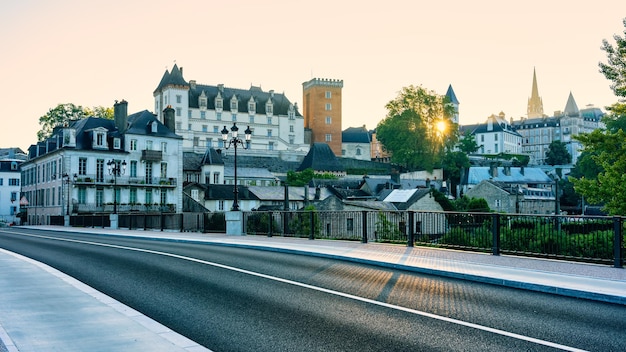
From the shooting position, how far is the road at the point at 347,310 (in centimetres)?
715

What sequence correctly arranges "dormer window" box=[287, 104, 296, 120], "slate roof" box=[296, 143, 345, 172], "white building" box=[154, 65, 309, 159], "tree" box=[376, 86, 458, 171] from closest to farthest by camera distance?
"tree" box=[376, 86, 458, 171], "slate roof" box=[296, 143, 345, 172], "white building" box=[154, 65, 309, 159], "dormer window" box=[287, 104, 296, 120]

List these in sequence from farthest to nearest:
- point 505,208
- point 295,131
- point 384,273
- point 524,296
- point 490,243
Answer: point 295,131 < point 505,208 < point 490,243 < point 384,273 < point 524,296

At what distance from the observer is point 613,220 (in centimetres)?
1338

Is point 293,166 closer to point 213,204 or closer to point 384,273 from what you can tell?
point 213,204

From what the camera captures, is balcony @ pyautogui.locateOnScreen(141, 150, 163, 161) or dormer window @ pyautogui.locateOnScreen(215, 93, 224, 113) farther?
dormer window @ pyautogui.locateOnScreen(215, 93, 224, 113)

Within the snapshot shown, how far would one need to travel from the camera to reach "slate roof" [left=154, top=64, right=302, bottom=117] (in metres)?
112

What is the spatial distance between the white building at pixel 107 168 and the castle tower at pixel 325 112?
199 ft

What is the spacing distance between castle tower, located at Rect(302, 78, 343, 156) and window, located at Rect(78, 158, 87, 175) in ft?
237

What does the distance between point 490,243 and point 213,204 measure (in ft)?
192

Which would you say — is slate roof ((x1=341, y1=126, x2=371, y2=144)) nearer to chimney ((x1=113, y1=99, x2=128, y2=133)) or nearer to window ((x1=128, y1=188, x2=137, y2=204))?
chimney ((x1=113, y1=99, x2=128, y2=133))

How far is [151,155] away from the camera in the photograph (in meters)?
66.4

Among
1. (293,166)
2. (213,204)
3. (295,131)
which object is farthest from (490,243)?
(295,131)

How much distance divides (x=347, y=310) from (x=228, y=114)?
11153 centimetres

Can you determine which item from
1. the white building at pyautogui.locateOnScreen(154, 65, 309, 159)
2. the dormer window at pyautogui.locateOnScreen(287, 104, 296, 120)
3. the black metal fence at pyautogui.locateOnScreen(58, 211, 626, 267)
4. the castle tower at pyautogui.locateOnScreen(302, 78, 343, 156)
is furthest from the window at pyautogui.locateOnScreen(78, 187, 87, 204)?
the castle tower at pyautogui.locateOnScreen(302, 78, 343, 156)
